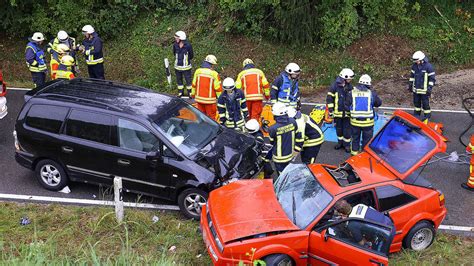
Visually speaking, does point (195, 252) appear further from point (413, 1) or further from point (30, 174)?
point (413, 1)

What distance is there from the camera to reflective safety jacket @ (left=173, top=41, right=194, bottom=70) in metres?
12.6

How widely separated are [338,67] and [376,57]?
1.21 metres

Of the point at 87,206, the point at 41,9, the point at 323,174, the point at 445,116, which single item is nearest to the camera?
the point at 323,174

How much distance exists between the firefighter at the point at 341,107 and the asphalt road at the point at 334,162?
0.28 m

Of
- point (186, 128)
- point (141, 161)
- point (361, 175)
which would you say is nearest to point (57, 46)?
point (186, 128)

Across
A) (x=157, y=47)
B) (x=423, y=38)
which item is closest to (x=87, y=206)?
(x=157, y=47)

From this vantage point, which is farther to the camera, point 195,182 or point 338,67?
point 338,67

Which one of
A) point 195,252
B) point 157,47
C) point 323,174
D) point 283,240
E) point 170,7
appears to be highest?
point 170,7

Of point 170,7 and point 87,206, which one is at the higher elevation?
point 170,7

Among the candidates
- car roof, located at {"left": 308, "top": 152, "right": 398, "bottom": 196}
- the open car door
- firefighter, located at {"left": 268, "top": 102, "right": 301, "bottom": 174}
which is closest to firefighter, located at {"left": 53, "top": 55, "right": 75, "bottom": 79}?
firefighter, located at {"left": 268, "top": 102, "right": 301, "bottom": 174}

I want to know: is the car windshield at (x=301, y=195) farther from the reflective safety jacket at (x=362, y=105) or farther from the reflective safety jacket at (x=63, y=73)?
the reflective safety jacket at (x=63, y=73)

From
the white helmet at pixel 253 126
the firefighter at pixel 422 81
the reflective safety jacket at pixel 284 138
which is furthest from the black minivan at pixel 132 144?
the firefighter at pixel 422 81

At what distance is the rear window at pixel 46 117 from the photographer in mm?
8852

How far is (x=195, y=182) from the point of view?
8.14 metres
